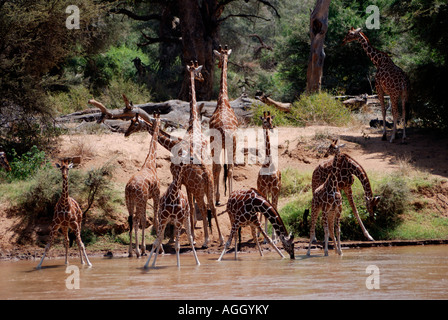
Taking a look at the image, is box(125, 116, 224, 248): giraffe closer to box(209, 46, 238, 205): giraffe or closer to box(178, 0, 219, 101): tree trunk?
box(209, 46, 238, 205): giraffe

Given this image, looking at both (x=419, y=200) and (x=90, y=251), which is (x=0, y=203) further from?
(x=419, y=200)

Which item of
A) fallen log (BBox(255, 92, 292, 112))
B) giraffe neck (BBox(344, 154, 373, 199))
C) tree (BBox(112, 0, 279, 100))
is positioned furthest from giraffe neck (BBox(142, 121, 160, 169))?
tree (BBox(112, 0, 279, 100))

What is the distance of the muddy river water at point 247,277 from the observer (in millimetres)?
8508

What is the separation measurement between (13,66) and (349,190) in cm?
944

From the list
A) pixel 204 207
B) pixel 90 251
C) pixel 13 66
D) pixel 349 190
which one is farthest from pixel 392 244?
pixel 13 66

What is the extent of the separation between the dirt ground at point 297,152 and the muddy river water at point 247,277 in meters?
3.26

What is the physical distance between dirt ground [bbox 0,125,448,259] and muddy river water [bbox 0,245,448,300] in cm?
326

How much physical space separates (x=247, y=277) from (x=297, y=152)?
322 inches

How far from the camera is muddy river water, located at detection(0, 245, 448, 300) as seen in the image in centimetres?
851

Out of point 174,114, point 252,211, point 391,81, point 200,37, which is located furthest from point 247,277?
point 200,37

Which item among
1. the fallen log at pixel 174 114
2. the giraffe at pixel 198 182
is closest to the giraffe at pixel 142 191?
the giraffe at pixel 198 182

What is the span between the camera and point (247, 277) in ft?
31.9

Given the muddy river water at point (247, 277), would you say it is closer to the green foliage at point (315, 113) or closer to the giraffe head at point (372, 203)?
the giraffe head at point (372, 203)

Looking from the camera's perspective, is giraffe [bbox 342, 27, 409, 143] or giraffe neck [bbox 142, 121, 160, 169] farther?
giraffe [bbox 342, 27, 409, 143]
